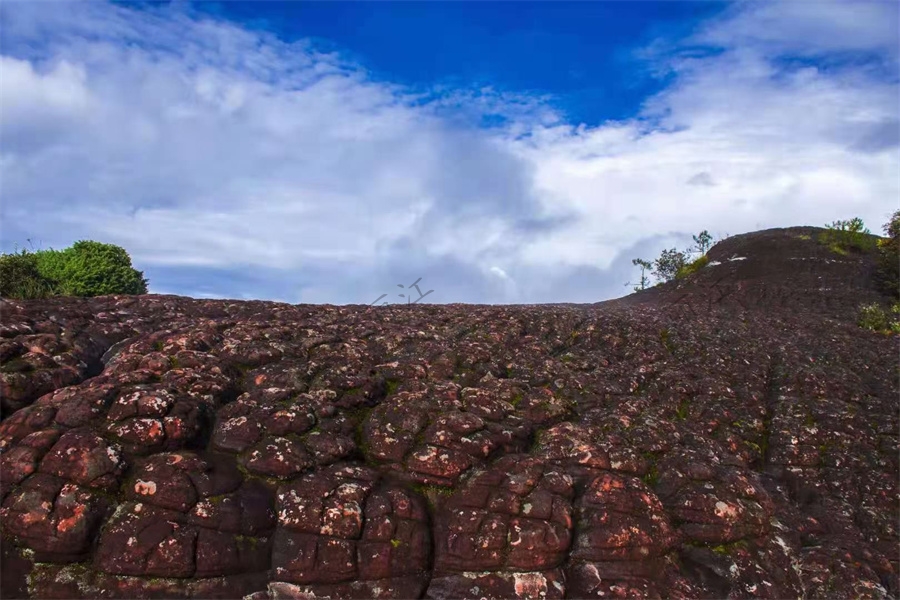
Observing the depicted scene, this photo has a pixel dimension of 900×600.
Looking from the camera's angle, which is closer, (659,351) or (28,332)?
(28,332)

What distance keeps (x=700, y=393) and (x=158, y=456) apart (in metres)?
12.0

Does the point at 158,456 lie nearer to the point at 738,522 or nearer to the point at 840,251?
the point at 738,522

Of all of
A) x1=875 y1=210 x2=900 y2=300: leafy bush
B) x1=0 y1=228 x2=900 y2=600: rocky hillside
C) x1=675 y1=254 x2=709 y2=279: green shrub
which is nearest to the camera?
x1=0 y1=228 x2=900 y2=600: rocky hillside

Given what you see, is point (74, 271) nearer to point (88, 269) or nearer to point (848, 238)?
point (88, 269)

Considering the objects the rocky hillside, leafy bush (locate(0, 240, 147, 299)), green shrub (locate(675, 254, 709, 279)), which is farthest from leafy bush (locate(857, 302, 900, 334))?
leafy bush (locate(0, 240, 147, 299))

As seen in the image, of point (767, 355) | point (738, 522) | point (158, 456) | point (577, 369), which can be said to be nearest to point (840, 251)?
point (767, 355)

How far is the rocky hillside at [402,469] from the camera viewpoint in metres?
8.76

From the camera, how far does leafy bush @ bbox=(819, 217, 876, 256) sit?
4090 cm

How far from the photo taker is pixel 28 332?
13.0m

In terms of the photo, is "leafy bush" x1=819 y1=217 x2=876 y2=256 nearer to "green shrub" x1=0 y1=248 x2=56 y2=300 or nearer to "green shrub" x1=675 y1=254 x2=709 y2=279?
"green shrub" x1=675 y1=254 x2=709 y2=279

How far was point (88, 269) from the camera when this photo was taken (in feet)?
79.5

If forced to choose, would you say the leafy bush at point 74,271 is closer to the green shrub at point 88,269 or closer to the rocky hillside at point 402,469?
the green shrub at point 88,269

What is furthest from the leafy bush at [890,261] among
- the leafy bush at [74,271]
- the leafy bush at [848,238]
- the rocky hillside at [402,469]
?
the leafy bush at [74,271]

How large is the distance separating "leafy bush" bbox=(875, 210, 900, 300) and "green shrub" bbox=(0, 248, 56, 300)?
1513 inches
